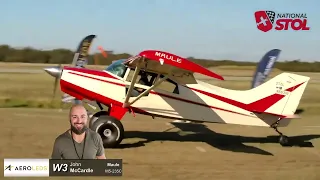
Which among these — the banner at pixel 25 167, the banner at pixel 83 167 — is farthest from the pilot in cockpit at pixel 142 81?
the banner at pixel 83 167

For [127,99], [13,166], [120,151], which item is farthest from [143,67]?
[13,166]

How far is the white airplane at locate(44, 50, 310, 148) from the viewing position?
485 inches

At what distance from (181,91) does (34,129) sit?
4.73 meters

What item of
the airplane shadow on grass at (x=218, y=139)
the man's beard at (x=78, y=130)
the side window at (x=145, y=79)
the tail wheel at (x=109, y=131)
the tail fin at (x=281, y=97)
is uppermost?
the man's beard at (x=78, y=130)

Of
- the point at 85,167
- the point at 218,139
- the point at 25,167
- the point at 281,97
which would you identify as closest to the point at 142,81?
the point at 218,139

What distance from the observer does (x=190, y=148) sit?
12.6m

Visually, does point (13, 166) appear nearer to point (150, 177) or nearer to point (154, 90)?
point (150, 177)

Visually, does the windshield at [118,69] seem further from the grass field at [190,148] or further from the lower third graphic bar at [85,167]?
the lower third graphic bar at [85,167]

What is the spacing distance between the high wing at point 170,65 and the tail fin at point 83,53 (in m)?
4.52

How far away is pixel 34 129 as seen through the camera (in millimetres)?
14555

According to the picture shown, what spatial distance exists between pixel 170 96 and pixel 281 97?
3.02m

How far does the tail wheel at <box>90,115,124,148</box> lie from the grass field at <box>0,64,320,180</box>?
28 cm

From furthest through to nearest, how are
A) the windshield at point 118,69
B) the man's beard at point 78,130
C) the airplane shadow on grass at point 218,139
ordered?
the airplane shadow on grass at point 218,139 → the windshield at point 118,69 → the man's beard at point 78,130

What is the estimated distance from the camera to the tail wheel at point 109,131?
1194 centimetres
